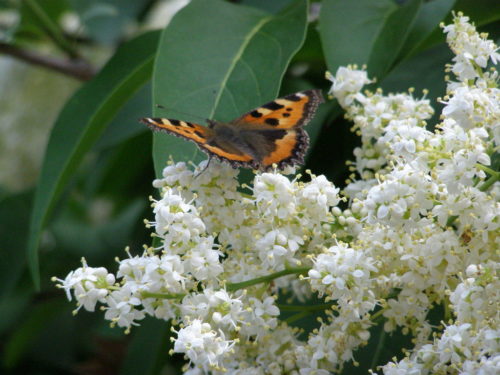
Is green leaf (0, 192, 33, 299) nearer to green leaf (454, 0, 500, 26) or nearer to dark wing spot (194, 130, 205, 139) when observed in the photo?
dark wing spot (194, 130, 205, 139)

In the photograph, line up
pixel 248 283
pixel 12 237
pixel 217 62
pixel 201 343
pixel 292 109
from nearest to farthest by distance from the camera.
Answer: pixel 201 343 → pixel 248 283 → pixel 292 109 → pixel 217 62 → pixel 12 237

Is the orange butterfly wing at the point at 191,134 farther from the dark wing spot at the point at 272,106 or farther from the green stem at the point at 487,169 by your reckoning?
the green stem at the point at 487,169

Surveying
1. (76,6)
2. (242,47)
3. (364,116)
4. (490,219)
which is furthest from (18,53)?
(490,219)

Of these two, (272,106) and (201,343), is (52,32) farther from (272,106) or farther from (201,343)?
(201,343)

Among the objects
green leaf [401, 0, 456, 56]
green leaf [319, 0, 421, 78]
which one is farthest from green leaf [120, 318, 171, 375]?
green leaf [401, 0, 456, 56]

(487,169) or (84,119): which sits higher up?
(487,169)

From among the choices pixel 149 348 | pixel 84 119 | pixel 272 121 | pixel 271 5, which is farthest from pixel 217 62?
pixel 149 348

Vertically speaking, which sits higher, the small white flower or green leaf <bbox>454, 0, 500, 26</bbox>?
green leaf <bbox>454, 0, 500, 26</bbox>
